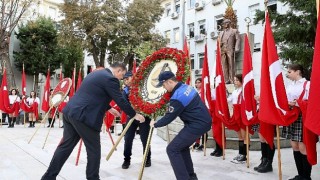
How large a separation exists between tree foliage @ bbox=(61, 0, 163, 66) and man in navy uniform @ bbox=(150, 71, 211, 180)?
21.4 m

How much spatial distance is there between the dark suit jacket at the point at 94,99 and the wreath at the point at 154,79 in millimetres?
752

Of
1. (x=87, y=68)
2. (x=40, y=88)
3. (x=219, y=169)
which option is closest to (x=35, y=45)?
(x=40, y=88)

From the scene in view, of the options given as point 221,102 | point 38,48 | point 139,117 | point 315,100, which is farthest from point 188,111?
point 38,48

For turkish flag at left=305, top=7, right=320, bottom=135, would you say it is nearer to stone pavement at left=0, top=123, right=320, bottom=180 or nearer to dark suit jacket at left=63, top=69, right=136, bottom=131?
stone pavement at left=0, top=123, right=320, bottom=180

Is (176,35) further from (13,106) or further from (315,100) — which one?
(315,100)

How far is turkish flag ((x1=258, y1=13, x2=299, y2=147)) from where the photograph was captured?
4.97 metres

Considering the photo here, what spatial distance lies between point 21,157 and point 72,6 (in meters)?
20.9

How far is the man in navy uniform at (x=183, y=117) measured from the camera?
442cm

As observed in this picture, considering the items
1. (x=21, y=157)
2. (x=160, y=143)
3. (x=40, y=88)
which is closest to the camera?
(x=21, y=157)

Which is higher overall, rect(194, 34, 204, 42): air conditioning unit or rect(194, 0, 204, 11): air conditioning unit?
rect(194, 0, 204, 11): air conditioning unit

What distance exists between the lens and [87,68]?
131ft

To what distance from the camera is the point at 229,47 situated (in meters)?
11.2

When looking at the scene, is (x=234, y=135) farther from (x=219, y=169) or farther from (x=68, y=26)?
(x=68, y=26)

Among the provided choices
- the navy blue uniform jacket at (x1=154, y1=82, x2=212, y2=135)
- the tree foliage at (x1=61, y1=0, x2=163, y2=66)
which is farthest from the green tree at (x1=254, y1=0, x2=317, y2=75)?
the tree foliage at (x1=61, y1=0, x2=163, y2=66)
